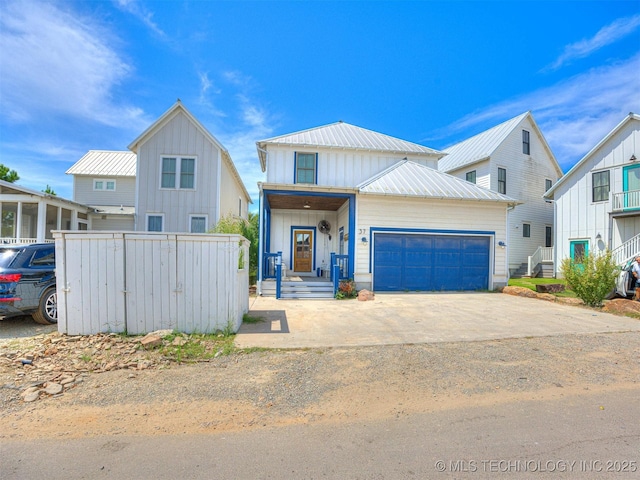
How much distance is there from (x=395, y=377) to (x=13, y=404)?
14.1 ft

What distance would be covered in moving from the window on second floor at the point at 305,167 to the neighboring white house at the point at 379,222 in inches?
1.9

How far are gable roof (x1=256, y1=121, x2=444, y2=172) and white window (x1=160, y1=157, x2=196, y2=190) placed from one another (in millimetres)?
3400

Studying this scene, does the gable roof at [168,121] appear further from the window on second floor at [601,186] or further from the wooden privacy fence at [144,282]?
the window on second floor at [601,186]

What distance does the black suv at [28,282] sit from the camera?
19.8 feet

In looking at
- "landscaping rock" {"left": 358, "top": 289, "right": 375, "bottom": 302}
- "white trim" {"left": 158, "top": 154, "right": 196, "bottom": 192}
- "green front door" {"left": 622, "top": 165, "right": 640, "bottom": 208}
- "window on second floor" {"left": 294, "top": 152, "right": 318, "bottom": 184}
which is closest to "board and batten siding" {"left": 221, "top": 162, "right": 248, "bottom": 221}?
"white trim" {"left": 158, "top": 154, "right": 196, "bottom": 192}

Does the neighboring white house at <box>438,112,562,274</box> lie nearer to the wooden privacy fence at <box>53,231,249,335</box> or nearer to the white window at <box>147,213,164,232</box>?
the white window at <box>147,213,164,232</box>

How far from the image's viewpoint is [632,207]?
15.1m

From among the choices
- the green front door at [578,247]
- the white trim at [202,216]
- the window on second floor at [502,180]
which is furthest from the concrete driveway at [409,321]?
the window on second floor at [502,180]

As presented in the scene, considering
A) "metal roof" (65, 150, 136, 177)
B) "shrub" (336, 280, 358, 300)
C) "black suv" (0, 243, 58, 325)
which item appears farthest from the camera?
"metal roof" (65, 150, 136, 177)

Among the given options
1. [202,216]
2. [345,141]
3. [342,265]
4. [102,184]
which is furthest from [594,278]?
[102,184]

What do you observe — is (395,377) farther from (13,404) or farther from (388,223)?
(388,223)

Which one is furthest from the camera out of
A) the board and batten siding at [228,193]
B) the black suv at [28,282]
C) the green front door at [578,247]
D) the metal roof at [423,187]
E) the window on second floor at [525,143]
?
the window on second floor at [525,143]

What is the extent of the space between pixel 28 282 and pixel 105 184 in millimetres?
17460

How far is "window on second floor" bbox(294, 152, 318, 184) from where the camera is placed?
1528 centimetres
